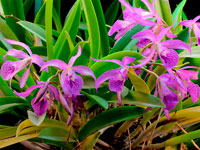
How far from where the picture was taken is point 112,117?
55 centimetres

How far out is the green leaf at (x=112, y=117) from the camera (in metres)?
0.54

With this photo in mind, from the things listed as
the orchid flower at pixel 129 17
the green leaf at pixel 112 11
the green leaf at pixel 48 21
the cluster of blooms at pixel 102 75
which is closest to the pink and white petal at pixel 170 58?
the cluster of blooms at pixel 102 75

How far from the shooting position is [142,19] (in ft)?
1.65

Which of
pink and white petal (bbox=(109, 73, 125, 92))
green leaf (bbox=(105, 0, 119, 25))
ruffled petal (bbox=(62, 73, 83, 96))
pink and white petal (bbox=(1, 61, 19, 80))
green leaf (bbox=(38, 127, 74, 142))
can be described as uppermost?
green leaf (bbox=(105, 0, 119, 25))

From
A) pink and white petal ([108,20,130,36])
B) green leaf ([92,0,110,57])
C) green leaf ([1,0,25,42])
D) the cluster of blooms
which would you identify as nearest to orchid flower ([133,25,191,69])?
the cluster of blooms

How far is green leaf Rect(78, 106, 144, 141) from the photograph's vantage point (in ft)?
1.76

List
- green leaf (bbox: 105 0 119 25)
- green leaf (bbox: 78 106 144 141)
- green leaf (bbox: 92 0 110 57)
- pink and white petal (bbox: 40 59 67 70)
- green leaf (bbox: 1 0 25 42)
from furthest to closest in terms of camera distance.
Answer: green leaf (bbox: 105 0 119 25) → green leaf (bbox: 1 0 25 42) → green leaf (bbox: 92 0 110 57) → green leaf (bbox: 78 106 144 141) → pink and white petal (bbox: 40 59 67 70)

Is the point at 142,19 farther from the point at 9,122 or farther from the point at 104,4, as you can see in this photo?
the point at 104,4

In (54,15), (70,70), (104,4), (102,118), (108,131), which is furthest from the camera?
(104,4)

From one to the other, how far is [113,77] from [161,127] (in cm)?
26

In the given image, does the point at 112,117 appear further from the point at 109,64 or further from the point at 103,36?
the point at 103,36

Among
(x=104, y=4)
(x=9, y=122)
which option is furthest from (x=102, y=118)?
(x=104, y=4)

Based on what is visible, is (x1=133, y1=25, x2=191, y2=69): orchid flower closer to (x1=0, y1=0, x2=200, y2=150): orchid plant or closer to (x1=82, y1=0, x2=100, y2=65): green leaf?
(x1=0, y1=0, x2=200, y2=150): orchid plant

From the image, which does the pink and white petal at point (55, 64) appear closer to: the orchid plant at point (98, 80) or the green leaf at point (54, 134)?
the orchid plant at point (98, 80)
